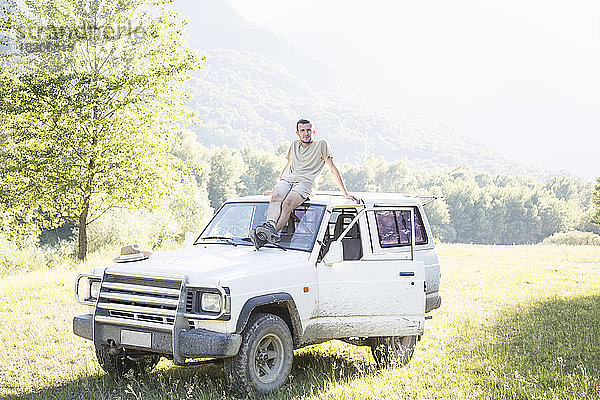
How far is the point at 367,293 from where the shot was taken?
800 cm

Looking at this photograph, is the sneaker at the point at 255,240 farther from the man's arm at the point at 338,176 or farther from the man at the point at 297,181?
the man's arm at the point at 338,176

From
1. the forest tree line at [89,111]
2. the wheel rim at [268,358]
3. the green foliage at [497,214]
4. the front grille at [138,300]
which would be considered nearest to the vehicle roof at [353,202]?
the wheel rim at [268,358]

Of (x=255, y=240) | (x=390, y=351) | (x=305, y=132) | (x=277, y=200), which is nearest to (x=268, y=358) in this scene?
(x=255, y=240)

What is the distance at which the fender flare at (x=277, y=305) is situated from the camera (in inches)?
256

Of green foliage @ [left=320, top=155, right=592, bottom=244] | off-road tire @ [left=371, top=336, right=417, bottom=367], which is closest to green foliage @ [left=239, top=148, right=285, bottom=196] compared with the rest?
green foliage @ [left=320, top=155, right=592, bottom=244]

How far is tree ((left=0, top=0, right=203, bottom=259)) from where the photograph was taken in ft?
72.4

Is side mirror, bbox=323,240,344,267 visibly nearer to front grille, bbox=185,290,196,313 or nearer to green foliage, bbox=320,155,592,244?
front grille, bbox=185,290,196,313

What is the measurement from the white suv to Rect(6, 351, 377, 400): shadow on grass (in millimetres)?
222

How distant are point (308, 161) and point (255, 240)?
1511mm

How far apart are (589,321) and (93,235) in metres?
34.0

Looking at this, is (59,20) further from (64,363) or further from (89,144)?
(64,363)

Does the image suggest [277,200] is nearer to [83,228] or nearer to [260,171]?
[83,228]

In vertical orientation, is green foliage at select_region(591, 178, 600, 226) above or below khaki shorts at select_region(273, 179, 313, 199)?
below

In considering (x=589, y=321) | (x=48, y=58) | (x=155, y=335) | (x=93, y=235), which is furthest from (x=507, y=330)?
(x=93, y=235)
